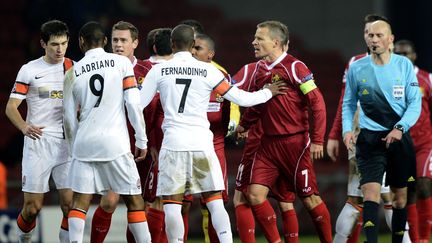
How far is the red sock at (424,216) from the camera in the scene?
12500 millimetres

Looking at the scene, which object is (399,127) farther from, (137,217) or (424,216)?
(424,216)

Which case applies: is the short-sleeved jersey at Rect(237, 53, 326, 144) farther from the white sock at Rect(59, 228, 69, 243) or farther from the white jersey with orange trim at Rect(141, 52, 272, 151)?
the white sock at Rect(59, 228, 69, 243)

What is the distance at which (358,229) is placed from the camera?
11.6m

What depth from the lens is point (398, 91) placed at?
415 inches

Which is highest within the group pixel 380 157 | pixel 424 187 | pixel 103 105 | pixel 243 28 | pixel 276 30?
pixel 243 28

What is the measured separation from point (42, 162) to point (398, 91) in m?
3.40

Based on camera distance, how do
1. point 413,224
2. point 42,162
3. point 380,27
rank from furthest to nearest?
point 413,224
point 42,162
point 380,27

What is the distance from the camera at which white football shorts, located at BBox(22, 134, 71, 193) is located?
10.8 m

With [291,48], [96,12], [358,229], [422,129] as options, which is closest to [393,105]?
[358,229]

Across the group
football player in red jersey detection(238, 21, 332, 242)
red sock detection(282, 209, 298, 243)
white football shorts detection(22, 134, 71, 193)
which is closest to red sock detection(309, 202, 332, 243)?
football player in red jersey detection(238, 21, 332, 242)

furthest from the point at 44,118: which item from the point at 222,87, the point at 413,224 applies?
the point at 413,224

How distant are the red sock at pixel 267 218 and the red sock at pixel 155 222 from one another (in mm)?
920

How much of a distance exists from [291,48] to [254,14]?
1.16 m

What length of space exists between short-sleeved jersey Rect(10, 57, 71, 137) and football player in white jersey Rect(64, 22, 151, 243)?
0.81m
